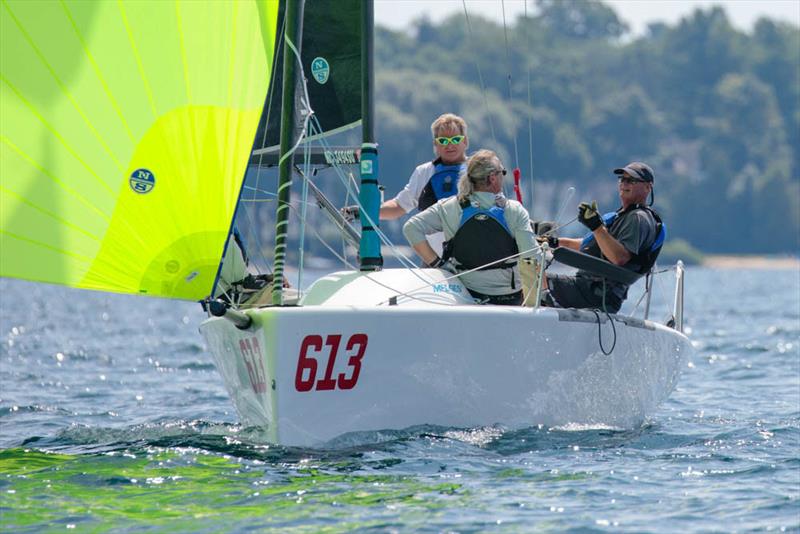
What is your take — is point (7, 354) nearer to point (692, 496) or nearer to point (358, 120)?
point (358, 120)

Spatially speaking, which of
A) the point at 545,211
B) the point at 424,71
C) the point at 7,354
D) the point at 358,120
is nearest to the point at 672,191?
the point at 545,211

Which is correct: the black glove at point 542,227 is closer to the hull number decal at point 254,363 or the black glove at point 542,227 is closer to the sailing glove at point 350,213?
the sailing glove at point 350,213

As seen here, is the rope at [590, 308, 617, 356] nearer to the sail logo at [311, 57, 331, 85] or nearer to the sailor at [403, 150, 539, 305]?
the sailor at [403, 150, 539, 305]

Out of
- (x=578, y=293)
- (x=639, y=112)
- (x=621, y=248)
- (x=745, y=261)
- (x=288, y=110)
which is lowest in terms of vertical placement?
(x=578, y=293)

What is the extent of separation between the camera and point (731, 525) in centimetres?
519

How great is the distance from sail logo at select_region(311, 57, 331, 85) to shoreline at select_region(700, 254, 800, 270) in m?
73.2

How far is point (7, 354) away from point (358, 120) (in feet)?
23.8

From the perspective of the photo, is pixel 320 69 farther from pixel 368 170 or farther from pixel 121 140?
pixel 121 140

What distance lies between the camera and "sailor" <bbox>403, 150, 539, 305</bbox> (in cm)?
669

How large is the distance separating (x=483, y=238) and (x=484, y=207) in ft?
0.47

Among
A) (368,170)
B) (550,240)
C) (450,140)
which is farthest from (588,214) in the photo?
(450,140)

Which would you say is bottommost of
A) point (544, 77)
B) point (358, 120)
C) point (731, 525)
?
point (731, 525)

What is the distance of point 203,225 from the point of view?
6.29 metres

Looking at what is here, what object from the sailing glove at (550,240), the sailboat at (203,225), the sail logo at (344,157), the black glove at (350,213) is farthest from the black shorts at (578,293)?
the sail logo at (344,157)
